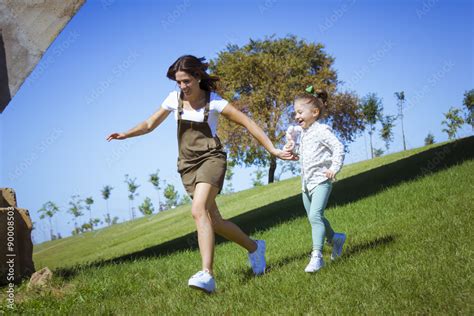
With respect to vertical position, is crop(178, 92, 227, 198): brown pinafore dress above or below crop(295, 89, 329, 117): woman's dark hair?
below

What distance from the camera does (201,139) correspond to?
5.22m


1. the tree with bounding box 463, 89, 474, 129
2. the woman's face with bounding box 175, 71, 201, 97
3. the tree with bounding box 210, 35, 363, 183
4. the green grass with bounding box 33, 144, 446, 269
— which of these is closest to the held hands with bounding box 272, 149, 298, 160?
the woman's face with bounding box 175, 71, 201, 97

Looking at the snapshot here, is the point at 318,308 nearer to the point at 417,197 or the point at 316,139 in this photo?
the point at 316,139

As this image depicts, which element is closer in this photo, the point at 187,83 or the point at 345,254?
the point at 187,83

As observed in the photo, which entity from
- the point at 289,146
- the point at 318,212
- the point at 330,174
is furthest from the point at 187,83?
the point at 318,212

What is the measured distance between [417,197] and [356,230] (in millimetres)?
2248

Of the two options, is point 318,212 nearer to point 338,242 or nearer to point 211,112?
point 338,242

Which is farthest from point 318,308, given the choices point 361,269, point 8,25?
point 8,25

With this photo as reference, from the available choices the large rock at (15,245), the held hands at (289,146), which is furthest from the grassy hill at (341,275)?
the held hands at (289,146)

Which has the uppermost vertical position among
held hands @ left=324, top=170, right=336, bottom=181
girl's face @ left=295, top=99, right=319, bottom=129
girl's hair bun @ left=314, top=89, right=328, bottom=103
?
girl's hair bun @ left=314, top=89, right=328, bottom=103

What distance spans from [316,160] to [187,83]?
5.35ft

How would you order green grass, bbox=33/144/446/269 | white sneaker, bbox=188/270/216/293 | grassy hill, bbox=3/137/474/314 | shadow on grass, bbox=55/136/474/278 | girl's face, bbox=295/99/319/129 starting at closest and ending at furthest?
1. grassy hill, bbox=3/137/474/314
2. white sneaker, bbox=188/270/216/293
3. girl's face, bbox=295/99/319/129
4. shadow on grass, bbox=55/136/474/278
5. green grass, bbox=33/144/446/269

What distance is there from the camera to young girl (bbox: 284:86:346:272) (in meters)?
5.29

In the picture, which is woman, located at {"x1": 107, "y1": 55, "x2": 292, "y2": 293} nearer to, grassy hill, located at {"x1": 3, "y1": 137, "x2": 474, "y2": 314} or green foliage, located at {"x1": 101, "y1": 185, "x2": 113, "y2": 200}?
grassy hill, located at {"x1": 3, "y1": 137, "x2": 474, "y2": 314}
